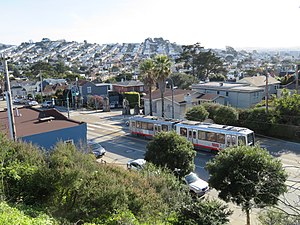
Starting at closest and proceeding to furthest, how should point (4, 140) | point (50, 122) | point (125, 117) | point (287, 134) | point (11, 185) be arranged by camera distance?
1. point (11, 185)
2. point (4, 140)
3. point (50, 122)
4. point (287, 134)
5. point (125, 117)

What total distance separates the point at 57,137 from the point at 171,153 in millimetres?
8355

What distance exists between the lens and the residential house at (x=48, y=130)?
2106cm

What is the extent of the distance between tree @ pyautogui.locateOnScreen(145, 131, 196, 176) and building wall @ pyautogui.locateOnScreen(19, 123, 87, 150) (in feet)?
17.2

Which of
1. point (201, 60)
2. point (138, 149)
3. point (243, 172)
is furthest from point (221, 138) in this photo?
point (201, 60)

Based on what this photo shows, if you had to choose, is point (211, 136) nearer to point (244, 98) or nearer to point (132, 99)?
point (244, 98)

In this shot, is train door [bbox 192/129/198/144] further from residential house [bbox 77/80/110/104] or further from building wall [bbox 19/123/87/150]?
residential house [bbox 77/80/110/104]

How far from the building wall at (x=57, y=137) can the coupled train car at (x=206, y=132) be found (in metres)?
10.4

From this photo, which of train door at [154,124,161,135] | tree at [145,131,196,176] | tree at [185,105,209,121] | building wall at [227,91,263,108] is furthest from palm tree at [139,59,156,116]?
tree at [145,131,196,176]

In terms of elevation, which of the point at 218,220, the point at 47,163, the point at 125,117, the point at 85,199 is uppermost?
the point at 47,163

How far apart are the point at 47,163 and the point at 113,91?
178ft

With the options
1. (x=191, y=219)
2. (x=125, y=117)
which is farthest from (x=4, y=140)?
(x=125, y=117)

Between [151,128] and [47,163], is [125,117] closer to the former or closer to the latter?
[151,128]

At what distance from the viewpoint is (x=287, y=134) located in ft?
105

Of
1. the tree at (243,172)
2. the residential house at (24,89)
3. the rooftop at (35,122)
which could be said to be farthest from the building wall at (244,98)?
the residential house at (24,89)
